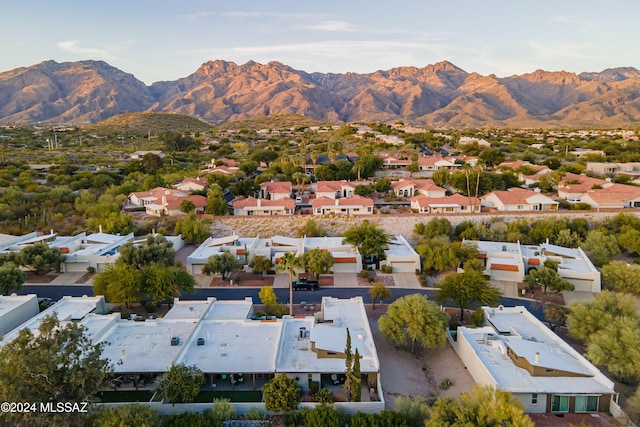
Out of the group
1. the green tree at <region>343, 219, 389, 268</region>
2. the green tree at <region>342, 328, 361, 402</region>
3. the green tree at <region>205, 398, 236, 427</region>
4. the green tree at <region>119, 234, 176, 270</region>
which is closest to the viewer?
the green tree at <region>205, 398, 236, 427</region>

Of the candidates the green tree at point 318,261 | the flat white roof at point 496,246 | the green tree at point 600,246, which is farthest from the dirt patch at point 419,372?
the green tree at point 600,246

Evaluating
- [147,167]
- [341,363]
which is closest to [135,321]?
[341,363]

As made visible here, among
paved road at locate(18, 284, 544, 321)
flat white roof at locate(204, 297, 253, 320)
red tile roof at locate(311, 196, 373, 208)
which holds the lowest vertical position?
paved road at locate(18, 284, 544, 321)

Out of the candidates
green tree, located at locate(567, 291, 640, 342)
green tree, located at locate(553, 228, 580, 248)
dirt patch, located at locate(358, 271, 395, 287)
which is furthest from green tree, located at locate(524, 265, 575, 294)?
dirt patch, located at locate(358, 271, 395, 287)

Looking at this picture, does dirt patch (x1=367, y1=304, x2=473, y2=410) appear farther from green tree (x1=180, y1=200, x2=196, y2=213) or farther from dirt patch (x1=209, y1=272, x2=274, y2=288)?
green tree (x1=180, y1=200, x2=196, y2=213)

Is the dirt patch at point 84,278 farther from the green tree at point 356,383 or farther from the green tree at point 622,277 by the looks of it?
the green tree at point 622,277
